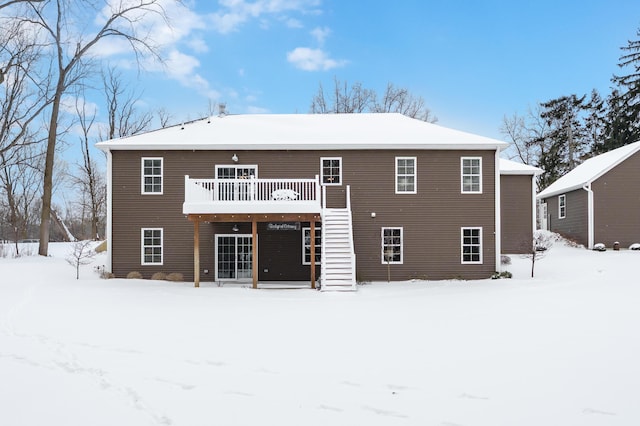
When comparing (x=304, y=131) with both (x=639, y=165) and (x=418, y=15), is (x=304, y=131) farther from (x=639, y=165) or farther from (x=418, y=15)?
(x=639, y=165)

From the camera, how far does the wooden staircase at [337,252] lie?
15602mm

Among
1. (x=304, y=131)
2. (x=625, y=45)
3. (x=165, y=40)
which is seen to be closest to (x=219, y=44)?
(x=165, y=40)

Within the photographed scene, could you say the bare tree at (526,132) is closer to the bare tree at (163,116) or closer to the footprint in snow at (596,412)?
the bare tree at (163,116)

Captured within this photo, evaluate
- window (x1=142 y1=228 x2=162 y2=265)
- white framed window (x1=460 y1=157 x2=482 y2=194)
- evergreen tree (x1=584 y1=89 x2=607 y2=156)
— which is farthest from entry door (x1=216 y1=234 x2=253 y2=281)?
evergreen tree (x1=584 y1=89 x2=607 y2=156)

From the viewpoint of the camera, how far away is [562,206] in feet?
96.8

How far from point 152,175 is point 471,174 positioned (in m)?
12.3

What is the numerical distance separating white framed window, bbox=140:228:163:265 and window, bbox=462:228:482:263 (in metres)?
11.7

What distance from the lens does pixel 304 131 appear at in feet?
65.1

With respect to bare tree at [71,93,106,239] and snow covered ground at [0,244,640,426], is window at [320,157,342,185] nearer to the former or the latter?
snow covered ground at [0,244,640,426]

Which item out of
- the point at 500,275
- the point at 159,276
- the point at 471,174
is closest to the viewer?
the point at 159,276

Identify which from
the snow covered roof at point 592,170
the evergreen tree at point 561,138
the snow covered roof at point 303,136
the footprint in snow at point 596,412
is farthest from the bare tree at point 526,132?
the footprint in snow at point 596,412

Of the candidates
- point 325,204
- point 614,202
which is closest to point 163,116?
point 325,204

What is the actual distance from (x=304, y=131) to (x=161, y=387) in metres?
15.1

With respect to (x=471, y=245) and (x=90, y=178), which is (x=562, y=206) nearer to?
(x=471, y=245)
